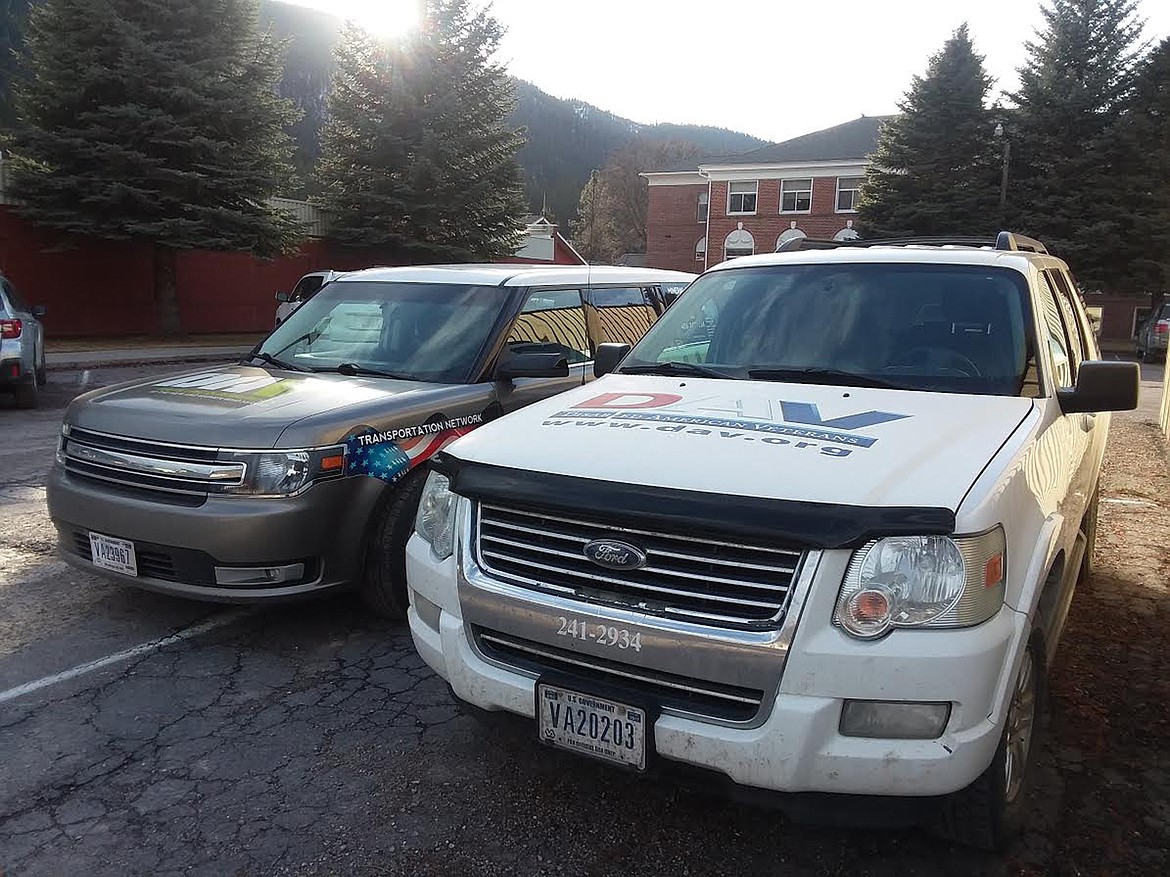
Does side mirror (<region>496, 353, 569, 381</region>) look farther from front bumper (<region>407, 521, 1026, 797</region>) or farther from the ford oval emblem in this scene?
front bumper (<region>407, 521, 1026, 797</region>)

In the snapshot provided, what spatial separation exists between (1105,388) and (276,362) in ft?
14.7

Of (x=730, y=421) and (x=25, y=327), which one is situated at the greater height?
(x=730, y=421)

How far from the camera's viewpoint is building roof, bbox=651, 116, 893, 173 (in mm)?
44469

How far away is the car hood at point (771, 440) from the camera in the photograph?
2498mm

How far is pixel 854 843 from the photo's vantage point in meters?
2.89

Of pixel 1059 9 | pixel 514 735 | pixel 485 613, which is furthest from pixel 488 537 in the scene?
pixel 1059 9

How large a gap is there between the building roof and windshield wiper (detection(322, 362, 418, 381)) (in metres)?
43.1

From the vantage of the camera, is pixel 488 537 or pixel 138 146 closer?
pixel 488 537

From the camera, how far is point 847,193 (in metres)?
44.5

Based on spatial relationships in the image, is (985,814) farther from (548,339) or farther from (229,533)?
(548,339)

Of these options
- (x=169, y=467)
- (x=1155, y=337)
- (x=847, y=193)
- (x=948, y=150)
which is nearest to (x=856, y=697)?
(x=169, y=467)

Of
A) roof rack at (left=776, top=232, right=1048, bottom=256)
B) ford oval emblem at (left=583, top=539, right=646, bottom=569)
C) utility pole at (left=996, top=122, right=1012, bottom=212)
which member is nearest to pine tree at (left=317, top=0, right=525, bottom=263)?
utility pole at (left=996, top=122, right=1012, bottom=212)

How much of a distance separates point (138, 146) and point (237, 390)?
66.8 ft

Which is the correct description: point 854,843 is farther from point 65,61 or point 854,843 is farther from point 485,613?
point 65,61
